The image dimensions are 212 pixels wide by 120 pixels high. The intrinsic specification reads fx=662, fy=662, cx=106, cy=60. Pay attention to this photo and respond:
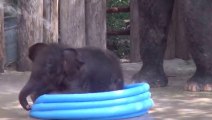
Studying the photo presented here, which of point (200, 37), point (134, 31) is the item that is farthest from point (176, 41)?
point (200, 37)

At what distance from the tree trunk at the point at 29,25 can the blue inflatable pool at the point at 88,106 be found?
270cm

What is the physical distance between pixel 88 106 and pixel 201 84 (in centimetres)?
218

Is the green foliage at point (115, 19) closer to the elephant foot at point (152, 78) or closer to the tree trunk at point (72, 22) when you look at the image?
the tree trunk at point (72, 22)

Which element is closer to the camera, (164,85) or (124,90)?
(124,90)

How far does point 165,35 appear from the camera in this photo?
613cm

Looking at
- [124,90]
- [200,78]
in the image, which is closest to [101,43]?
[200,78]

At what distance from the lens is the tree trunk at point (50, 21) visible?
6703 mm

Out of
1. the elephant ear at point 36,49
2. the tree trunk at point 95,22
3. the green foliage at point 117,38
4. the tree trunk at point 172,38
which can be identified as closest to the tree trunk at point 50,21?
the tree trunk at point 95,22

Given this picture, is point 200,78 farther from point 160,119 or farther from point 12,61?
point 12,61

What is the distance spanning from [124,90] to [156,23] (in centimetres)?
218

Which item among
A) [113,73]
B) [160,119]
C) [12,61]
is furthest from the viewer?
[12,61]

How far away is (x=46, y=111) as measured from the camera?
3.87 meters

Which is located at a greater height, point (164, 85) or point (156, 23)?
point (156, 23)

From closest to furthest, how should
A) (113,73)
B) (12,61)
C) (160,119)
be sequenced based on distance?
(113,73), (160,119), (12,61)
